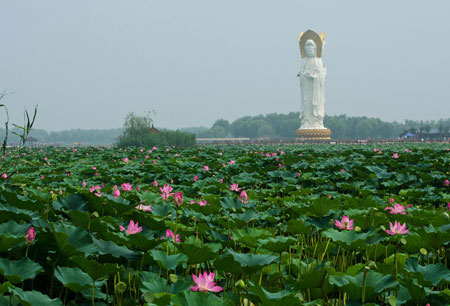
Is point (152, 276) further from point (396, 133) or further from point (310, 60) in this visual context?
point (396, 133)

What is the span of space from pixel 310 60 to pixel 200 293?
126 ft

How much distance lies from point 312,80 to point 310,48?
2.94 m

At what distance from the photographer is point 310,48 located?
3734cm

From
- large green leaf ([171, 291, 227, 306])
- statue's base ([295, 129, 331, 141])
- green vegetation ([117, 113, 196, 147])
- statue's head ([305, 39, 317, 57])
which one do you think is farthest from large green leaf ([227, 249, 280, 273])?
statue's base ([295, 129, 331, 141])

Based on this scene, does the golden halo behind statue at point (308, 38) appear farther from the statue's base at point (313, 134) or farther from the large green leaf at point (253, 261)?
the large green leaf at point (253, 261)

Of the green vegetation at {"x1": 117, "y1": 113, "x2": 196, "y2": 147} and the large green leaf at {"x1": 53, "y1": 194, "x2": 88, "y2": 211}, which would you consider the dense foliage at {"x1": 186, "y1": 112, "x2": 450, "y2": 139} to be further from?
the large green leaf at {"x1": 53, "y1": 194, "x2": 88, "y2": 211}

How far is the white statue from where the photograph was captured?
1501 inches

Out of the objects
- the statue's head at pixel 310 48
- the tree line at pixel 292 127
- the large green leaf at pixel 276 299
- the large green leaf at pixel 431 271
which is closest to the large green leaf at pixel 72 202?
the large green leaf at pixel 276 299

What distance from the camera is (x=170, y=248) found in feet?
7.94

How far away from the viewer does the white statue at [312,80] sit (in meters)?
38.1

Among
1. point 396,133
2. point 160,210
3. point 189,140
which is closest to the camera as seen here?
point 160,210

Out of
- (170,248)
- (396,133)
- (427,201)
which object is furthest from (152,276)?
(396,133)

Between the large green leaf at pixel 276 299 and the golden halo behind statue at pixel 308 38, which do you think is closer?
the large green leaf at pixel 276 299

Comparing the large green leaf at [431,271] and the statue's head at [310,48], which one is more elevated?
the statue's head at [310,48]
